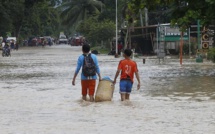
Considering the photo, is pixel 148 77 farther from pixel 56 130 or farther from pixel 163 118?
pixel 56 130

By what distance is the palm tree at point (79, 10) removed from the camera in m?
89.0

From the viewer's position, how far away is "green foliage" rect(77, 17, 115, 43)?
7400 cm

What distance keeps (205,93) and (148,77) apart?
7335 millimetres

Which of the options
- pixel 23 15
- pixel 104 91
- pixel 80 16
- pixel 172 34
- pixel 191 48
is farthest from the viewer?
pixel 80 16

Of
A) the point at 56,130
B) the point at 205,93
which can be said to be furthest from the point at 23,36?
the point at 56,130

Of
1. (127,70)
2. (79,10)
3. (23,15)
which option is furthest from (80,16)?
(127,70)

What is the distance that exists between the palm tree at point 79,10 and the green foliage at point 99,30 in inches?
296

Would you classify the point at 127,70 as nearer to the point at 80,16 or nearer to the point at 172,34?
the point at 172,34

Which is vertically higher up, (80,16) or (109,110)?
(80,16)

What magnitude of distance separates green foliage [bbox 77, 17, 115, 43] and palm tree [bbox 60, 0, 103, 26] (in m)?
7.51

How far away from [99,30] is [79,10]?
16.0m

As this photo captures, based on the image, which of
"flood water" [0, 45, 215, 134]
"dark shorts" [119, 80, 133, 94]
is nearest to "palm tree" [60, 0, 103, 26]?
"flood water" [0, 45, 215, 134]

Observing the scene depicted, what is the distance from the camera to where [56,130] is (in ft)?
39.7

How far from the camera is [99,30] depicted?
75000 mm
